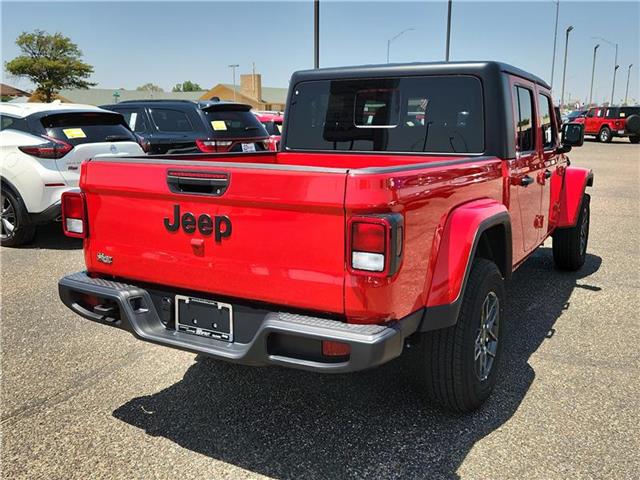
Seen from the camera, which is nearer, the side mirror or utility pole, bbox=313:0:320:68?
the side mirror

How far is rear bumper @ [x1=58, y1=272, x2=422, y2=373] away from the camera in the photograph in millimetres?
2445

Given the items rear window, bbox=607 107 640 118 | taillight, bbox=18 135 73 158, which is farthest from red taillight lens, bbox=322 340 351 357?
rear window, bbox=607 107 640 118

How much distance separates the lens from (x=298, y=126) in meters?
4.76

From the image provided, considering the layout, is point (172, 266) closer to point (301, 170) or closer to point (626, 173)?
point (301, 170)

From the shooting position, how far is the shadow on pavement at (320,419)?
2.83 metres

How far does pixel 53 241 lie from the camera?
7707mm

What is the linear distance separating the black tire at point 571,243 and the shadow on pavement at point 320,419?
2.30m

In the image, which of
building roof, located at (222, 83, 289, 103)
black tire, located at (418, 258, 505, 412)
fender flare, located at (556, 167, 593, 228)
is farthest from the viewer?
building roof, located at (222, 83, 289, 103)

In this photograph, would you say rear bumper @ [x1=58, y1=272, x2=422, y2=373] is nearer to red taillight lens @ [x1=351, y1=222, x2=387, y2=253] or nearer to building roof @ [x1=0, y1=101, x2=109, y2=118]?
red taillight lens @ [x1=351, y1=222, x2=387, y2=253]

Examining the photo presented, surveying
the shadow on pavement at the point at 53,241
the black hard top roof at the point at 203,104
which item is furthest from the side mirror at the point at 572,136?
the black hard top roof at the point at 203,104

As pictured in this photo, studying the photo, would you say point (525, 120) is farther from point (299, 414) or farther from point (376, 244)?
A: point (299, 414)

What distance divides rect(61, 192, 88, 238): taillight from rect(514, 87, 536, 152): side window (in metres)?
2.80

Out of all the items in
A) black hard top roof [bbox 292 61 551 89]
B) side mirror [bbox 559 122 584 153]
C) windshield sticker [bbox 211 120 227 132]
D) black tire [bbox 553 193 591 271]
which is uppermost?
black hard top roof [bbox 292 61 551 89]

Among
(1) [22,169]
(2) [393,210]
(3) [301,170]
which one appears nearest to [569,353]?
(2) [393,210]
